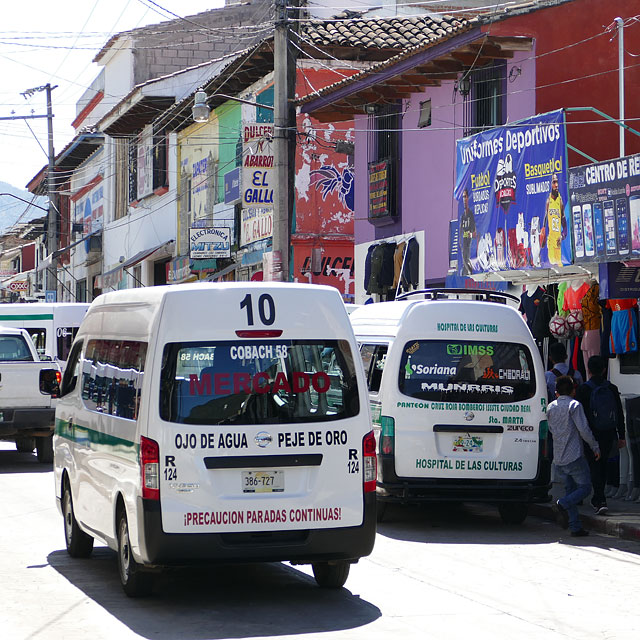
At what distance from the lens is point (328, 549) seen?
27.6 ft

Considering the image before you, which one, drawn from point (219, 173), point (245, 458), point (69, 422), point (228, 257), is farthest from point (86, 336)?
point (219, 173)

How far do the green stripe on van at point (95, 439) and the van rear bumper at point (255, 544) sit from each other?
0.44 metres

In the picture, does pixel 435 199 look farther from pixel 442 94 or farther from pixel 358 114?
pixel 358 114

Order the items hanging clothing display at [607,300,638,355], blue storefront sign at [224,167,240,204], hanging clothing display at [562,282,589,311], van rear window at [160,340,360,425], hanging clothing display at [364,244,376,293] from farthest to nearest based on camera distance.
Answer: blue storefront sign at [224,167,240,204] → hanging clothing display at [364,244,376,293] → hanging clothing display at [562,282,589,311] → hanging clothing display at [607,300,638,355] → van rear window at [160,340,360,425]

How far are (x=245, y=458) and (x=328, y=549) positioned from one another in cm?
85

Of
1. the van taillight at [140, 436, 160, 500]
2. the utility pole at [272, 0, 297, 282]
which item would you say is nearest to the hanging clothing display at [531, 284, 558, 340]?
the utility pole at [272, 0, 297, 282]

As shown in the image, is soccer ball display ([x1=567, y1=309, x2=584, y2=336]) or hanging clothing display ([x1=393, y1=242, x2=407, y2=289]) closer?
soccer ball display ([x1=567, y1=309, x2=584, y2=336])

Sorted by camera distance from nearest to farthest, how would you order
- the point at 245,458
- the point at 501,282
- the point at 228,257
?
1. the point at 245,458
2. the point at 501,282
3. the point at 228,257

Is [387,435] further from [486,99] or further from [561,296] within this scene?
[486,99]

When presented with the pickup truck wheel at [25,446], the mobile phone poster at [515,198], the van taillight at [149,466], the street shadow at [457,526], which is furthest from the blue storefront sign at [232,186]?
the van taillight at [149,466]

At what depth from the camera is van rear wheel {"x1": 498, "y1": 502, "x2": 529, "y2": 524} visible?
42.9 ft

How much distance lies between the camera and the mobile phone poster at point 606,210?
14344 mm

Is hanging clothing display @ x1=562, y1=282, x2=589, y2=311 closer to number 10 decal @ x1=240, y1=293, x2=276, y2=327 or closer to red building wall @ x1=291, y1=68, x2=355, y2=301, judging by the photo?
number 10 decal @ x1=240, y1=293, x2=276, y2=327

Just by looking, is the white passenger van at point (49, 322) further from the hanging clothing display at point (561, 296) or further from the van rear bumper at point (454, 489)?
the van rear bumper at point (454, 489)
